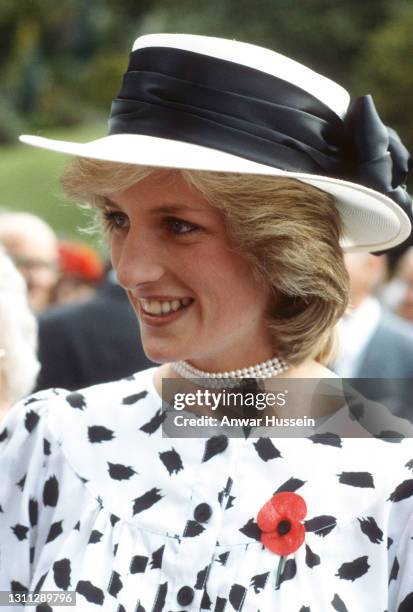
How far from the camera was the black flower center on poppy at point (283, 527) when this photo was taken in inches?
65.6

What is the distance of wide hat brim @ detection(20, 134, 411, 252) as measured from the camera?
1570 mm

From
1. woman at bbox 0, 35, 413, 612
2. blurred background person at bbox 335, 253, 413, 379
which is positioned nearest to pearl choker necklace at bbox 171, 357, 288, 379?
woman at bbox 0, 35, 413, 612

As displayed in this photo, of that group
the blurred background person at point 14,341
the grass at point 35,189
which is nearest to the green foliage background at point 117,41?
the grass at point 35,189

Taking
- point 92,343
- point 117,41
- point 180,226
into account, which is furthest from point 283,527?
point 117,41

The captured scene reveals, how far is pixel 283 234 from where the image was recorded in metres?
1.69

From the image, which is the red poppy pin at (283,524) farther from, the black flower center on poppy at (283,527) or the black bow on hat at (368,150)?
the black bow on hat at (368,150)

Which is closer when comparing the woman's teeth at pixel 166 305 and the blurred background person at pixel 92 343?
the woman's teeth at pixel 166 305

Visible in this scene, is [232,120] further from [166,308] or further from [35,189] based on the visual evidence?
[35,189]

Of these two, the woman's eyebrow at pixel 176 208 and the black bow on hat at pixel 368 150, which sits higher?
the black bow on hat at pixel 368 150

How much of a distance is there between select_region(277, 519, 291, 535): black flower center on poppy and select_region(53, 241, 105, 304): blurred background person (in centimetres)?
403

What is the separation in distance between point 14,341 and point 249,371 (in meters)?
0.91

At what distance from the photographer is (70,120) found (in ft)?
69.2

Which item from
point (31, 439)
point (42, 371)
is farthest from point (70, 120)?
point (31, 439)

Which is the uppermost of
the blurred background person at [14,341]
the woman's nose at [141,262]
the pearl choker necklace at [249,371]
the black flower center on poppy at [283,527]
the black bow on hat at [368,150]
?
the black bow on hat at [368,150]
